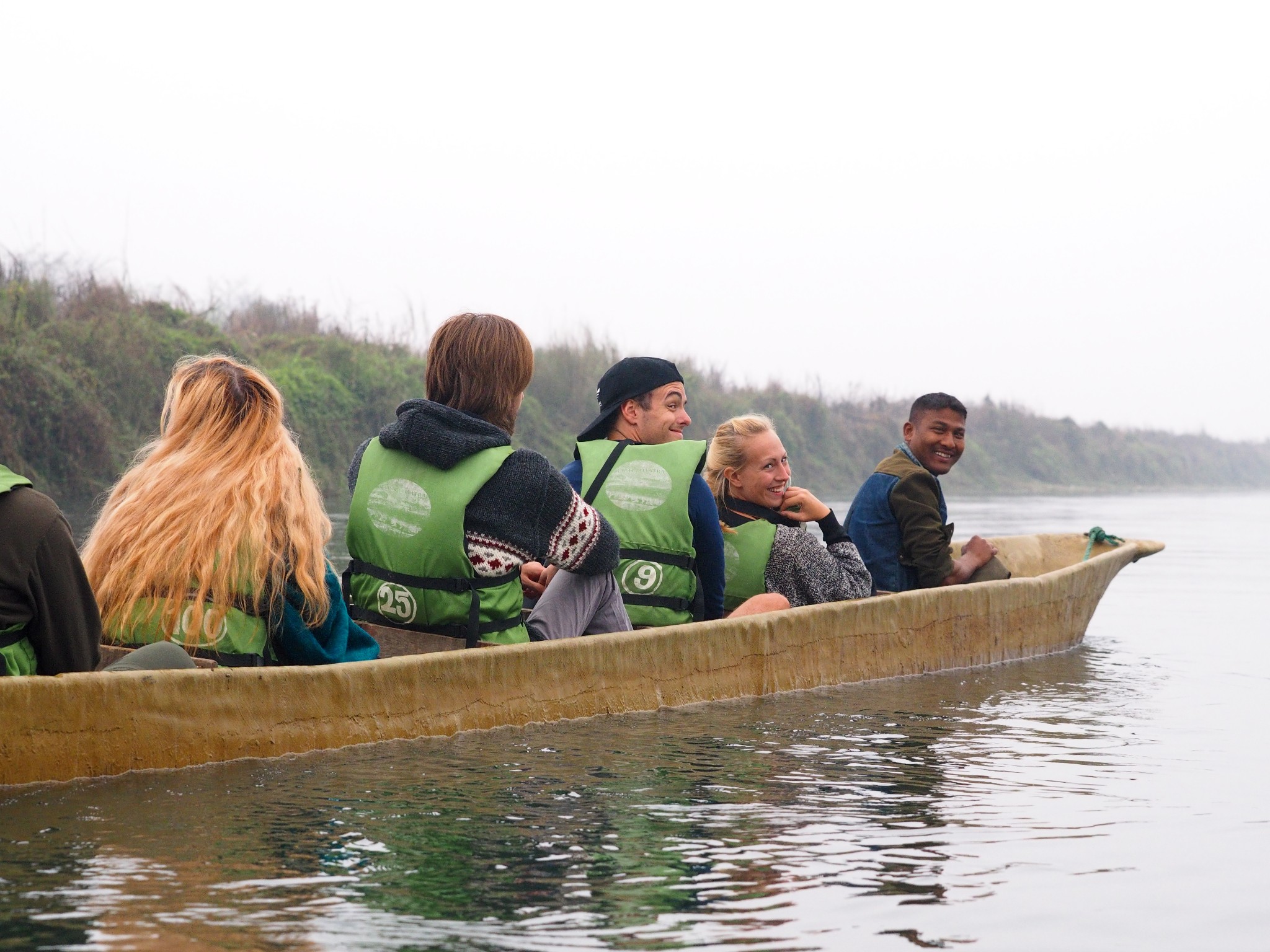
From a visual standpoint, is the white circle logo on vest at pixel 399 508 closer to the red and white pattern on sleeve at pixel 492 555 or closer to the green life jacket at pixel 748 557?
the red and white pattern on sleeve at pixel 492 555

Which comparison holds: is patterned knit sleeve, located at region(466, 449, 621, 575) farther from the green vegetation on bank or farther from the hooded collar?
the green vegetation on bank

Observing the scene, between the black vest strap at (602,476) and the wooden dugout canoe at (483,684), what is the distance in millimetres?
631

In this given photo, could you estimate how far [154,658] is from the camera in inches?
144

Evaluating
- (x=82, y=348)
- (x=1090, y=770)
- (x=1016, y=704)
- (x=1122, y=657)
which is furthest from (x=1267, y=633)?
(x=82, y=348)

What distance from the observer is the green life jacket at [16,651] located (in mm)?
3346

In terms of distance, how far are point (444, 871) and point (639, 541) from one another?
2.40m

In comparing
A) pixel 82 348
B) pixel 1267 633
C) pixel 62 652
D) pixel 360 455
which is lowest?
pixel 1267 633

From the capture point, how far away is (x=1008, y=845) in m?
3.35

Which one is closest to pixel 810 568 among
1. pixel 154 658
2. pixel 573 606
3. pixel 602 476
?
pixel 602 476

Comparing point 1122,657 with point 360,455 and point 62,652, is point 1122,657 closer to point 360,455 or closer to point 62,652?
point 360,455

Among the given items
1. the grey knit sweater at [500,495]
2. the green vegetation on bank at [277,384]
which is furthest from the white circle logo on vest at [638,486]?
the green vegetation on bank at [277,384]

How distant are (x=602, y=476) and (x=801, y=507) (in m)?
0.83

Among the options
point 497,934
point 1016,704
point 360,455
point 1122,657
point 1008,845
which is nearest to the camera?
point 497,934

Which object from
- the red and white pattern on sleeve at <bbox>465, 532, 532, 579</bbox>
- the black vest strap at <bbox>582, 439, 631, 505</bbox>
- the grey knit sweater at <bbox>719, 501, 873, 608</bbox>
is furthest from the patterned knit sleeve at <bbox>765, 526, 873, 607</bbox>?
the red and white pattern on sleeve at <bbox>465, 532, 532, 579</bbox>
